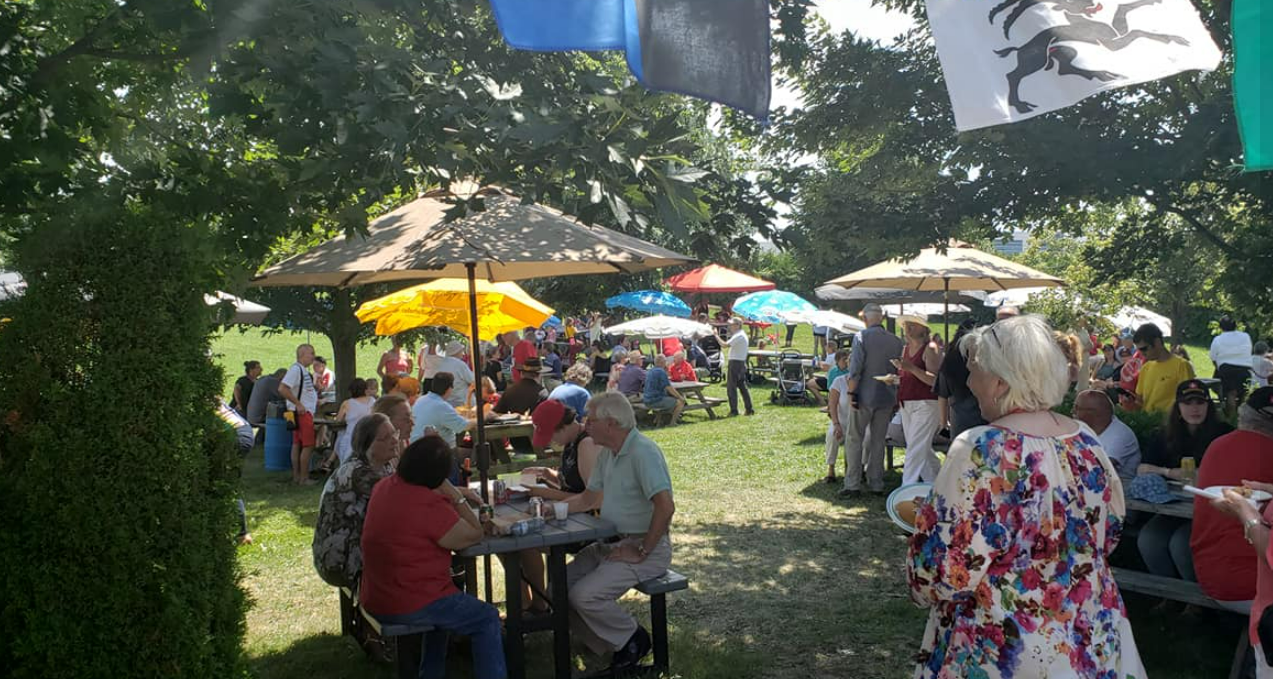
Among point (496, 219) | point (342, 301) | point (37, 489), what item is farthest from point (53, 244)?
point (342, 301)

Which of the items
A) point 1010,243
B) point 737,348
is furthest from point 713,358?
point 1010,243

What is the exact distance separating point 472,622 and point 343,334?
37.3 feet

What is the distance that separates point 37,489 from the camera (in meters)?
3.37

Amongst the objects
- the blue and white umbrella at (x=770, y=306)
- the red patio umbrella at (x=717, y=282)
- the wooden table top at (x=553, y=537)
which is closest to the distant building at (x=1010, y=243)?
the blue and white umbrella at (x=770, y=306)

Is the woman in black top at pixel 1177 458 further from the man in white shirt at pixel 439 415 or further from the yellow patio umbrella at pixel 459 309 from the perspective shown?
the yellow patio umbrella at pixel 459 309

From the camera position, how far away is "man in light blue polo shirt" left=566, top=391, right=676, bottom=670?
528 centimetres

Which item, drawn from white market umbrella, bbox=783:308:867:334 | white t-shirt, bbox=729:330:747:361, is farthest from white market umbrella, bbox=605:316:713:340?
white t-shirt, bbox=729:330:747:361

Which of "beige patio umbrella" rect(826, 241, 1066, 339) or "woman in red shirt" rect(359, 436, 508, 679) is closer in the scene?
"woman in red shirt" rect(359, 436, 508, 679)

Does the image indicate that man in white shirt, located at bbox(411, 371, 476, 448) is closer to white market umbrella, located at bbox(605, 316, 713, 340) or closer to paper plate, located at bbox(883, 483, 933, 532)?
paper plate, located at bbox(883, 483, 933, 532)

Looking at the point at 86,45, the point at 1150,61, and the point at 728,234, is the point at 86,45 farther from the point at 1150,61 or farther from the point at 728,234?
the point at 1150,61

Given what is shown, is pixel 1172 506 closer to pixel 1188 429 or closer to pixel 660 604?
pixel 1188 429

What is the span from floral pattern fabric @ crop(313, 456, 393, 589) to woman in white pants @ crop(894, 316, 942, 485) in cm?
554

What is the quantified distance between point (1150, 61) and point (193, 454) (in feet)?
12.5

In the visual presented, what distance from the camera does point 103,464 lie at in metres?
3.42
